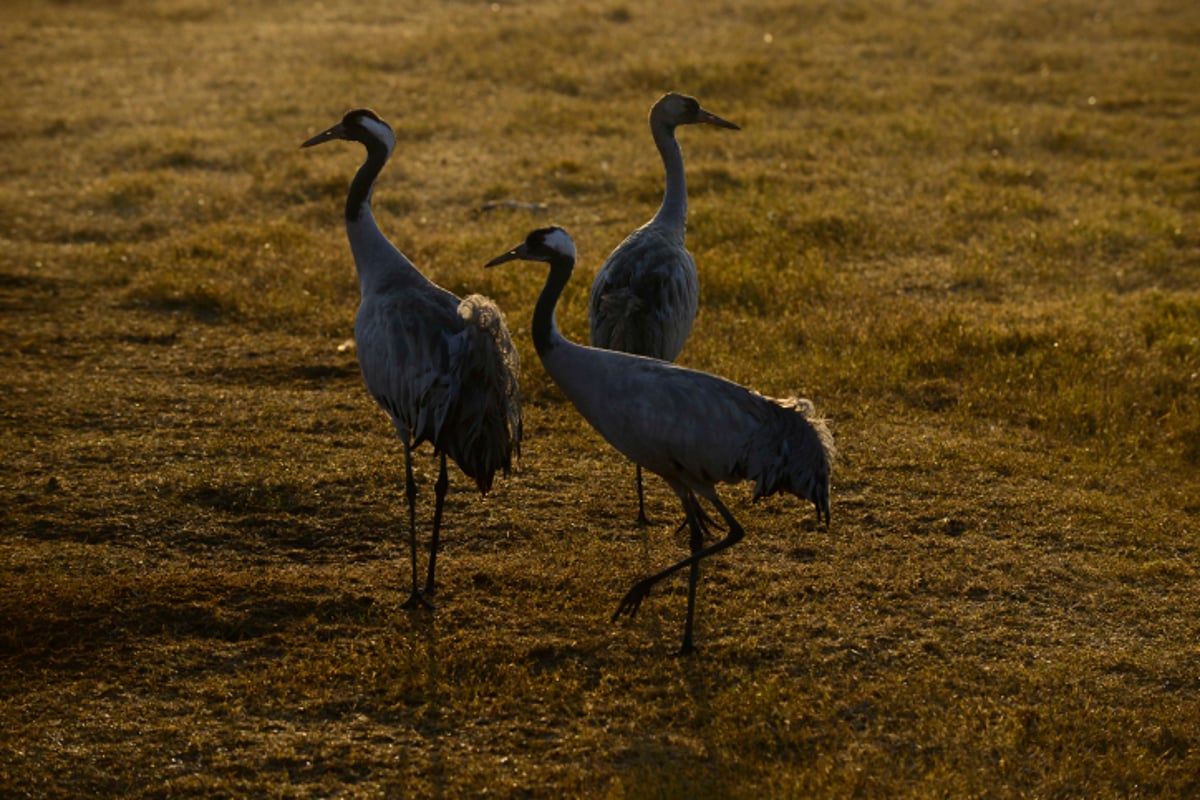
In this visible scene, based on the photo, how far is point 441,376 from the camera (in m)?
5.86

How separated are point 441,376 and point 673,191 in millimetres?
2591

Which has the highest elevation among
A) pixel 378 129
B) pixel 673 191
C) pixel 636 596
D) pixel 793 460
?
pixel 378 129

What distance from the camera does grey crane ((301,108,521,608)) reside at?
580 cm

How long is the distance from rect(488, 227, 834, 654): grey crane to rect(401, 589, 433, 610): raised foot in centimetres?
86

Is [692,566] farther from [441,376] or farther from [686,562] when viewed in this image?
[441,376]

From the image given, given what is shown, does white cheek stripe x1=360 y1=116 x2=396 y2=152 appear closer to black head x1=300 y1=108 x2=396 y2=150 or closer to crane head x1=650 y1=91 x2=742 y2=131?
black head x1=300 y1=108 x2=396 y2=150

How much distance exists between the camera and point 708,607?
19.7ft

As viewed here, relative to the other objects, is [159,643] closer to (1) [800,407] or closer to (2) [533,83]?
(1) [800,407]

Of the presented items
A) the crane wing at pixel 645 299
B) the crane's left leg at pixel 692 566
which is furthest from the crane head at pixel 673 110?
the crane's left leg at pixel 692 566

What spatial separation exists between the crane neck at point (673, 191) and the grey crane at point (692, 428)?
2.18m

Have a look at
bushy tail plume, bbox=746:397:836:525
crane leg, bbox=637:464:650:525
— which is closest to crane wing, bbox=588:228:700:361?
crane leg, bbox=637:464:650:525

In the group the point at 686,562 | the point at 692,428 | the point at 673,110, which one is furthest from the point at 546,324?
the point at 673,110

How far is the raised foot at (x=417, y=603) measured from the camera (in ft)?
19.3

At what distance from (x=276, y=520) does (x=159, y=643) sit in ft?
3.99
